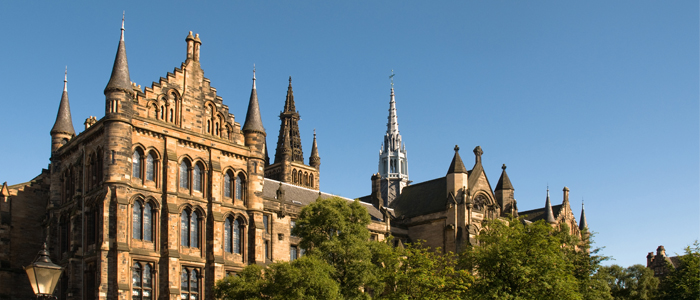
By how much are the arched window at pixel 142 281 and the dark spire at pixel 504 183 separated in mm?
48812

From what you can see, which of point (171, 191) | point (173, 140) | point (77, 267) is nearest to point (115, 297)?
point (77, 267)

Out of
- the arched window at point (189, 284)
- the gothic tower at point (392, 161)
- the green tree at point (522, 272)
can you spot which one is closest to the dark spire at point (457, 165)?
the green tree at point (522, 272)

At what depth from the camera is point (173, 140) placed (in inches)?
A: 2055

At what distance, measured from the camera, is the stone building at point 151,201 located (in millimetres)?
48531

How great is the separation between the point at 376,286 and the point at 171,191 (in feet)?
49.1

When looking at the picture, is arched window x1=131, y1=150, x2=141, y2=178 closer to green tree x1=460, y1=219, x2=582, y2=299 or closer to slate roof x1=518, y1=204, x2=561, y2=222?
green tree x1=460, y1=219, x2=582, y2=299

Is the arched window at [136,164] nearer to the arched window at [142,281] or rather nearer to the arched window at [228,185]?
the arched window at [142,281]

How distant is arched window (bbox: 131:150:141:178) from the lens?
4994 centimetres

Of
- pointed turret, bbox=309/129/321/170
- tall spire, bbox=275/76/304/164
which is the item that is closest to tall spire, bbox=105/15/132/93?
tall spire, bbox=275/76/304/164

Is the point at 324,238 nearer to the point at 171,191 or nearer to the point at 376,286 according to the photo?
the point at 376,286

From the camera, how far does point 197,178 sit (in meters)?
53.8

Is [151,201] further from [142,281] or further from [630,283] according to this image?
[630,283]

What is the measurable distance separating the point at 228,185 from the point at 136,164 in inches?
304

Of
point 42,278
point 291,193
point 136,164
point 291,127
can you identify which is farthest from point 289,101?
point 42,278
